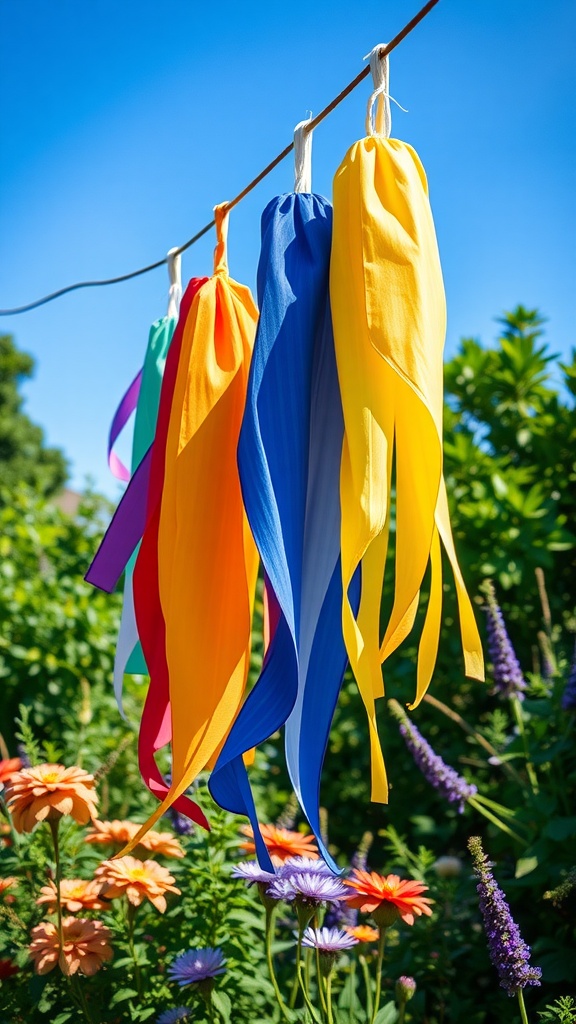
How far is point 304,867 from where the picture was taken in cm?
119

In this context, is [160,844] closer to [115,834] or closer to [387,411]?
[115,834]

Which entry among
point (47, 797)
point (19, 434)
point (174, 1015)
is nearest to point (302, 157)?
point (47, 797)

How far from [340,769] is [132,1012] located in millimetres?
1864

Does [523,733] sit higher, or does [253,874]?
[523,733]

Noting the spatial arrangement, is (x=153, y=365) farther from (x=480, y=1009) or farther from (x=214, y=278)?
(x=480, y=1009)

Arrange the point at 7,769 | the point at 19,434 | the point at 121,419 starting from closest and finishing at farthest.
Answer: the point at 7,769, the point at 121,419, the point at 19,434

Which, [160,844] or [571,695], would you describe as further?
[571,695]

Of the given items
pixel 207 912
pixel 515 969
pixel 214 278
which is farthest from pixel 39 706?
pixel 515 969

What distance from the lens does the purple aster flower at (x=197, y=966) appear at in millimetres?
1140

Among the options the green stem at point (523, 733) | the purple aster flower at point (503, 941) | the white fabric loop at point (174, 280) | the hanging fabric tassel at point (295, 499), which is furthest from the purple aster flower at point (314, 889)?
the white fabric loop at point (174, 280)

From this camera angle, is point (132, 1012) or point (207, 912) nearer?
point (132, 1012)

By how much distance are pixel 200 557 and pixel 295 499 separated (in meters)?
0.18

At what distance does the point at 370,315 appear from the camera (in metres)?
1.03

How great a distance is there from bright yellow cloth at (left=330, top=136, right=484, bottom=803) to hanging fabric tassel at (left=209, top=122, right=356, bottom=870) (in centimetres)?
6
